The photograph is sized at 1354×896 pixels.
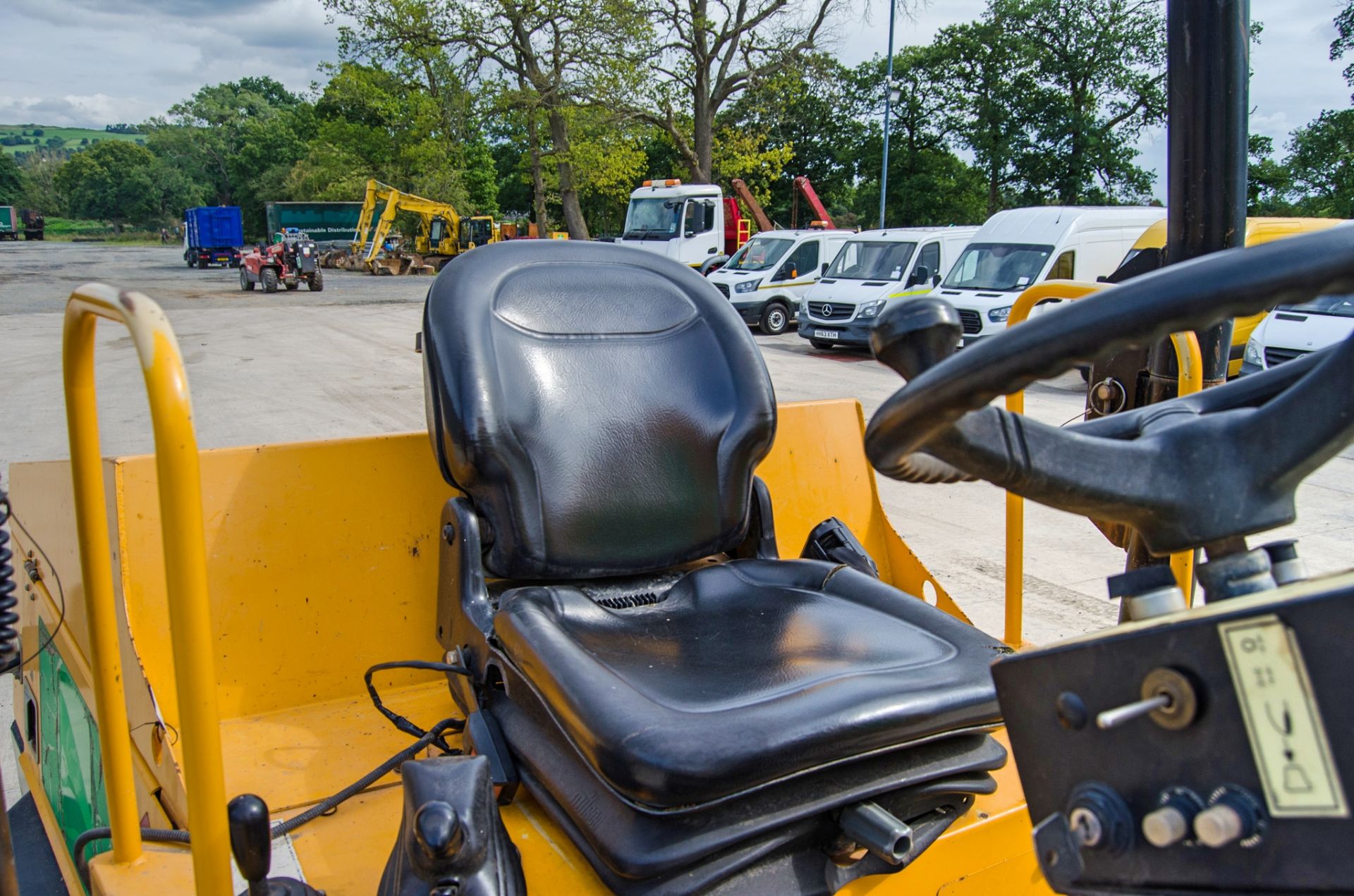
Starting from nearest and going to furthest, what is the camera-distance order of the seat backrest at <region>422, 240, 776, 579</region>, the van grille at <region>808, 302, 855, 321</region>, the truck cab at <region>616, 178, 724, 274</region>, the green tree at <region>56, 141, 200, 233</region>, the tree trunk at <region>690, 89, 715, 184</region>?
the seat backrest at <region>422, 240, 776, 579</region> → the van grille at <region>808, 302, 855, 321</region> → the truck cab at <region>616, 178, 724, 274</region> → the tree trunk at <region>690, 89, 715, 184</region> → the green tree at <region>56, 141, 200, 233</region>

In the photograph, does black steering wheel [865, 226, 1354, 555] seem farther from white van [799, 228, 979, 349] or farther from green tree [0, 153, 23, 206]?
green tree [0, 153, 23, 206]

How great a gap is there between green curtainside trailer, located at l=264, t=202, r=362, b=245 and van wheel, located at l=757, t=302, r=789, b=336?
1159 inches

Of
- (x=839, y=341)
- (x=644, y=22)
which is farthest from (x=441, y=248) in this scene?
(x=839, y=341)

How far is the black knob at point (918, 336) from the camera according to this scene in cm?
89

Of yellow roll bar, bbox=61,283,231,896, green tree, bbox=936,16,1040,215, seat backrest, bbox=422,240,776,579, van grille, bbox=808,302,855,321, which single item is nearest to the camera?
yellow roll bar, bbox=61,283,231,896

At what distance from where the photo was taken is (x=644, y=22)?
90.8 ft

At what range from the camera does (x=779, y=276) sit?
16.8 metres

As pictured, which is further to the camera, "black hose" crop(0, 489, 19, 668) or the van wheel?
the van wheel

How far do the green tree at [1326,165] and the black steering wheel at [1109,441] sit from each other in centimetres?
2736

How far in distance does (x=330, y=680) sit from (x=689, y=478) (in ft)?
3.22

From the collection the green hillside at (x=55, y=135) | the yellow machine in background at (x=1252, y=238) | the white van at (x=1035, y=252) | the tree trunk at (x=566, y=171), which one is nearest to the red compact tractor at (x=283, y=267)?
the tree trunk at (x=566, y=171)

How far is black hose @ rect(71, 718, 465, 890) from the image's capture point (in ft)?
5.59

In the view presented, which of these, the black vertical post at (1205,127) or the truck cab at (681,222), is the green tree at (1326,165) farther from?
the black vertical post at (1205,127)

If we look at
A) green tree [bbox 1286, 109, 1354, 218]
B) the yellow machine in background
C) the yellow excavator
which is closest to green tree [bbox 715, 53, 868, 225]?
the yellow excavator
